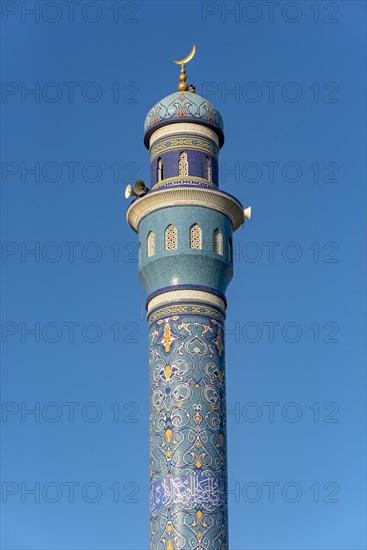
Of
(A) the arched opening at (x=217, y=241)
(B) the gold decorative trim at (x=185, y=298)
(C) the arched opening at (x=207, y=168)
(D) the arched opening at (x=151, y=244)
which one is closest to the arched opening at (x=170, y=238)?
(D) the arched opening at (x=151, y=244)

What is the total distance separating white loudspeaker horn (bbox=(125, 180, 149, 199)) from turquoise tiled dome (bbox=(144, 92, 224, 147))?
1237mm

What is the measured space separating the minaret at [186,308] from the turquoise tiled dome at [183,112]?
0.02 meters

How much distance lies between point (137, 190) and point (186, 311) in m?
2.69

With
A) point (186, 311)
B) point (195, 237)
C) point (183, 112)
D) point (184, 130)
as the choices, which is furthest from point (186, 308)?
point (183, 112)

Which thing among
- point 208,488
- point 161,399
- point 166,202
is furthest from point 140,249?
point 208,488

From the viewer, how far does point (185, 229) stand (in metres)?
26.2

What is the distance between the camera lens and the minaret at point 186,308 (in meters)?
24.3

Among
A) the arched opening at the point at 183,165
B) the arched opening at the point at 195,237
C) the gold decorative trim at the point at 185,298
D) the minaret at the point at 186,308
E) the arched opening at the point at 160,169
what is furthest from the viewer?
the arched opening at the point at 160,169

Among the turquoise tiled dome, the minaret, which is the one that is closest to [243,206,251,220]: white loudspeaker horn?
the minaret

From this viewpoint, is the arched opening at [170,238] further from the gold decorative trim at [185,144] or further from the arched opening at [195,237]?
the gold decorative trim at [185,144]

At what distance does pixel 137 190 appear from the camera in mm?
26781

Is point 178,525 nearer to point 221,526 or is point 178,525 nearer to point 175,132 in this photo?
point 221,526

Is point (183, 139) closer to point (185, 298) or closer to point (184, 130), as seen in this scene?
point (184, 130)

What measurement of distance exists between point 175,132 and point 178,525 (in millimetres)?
7450
